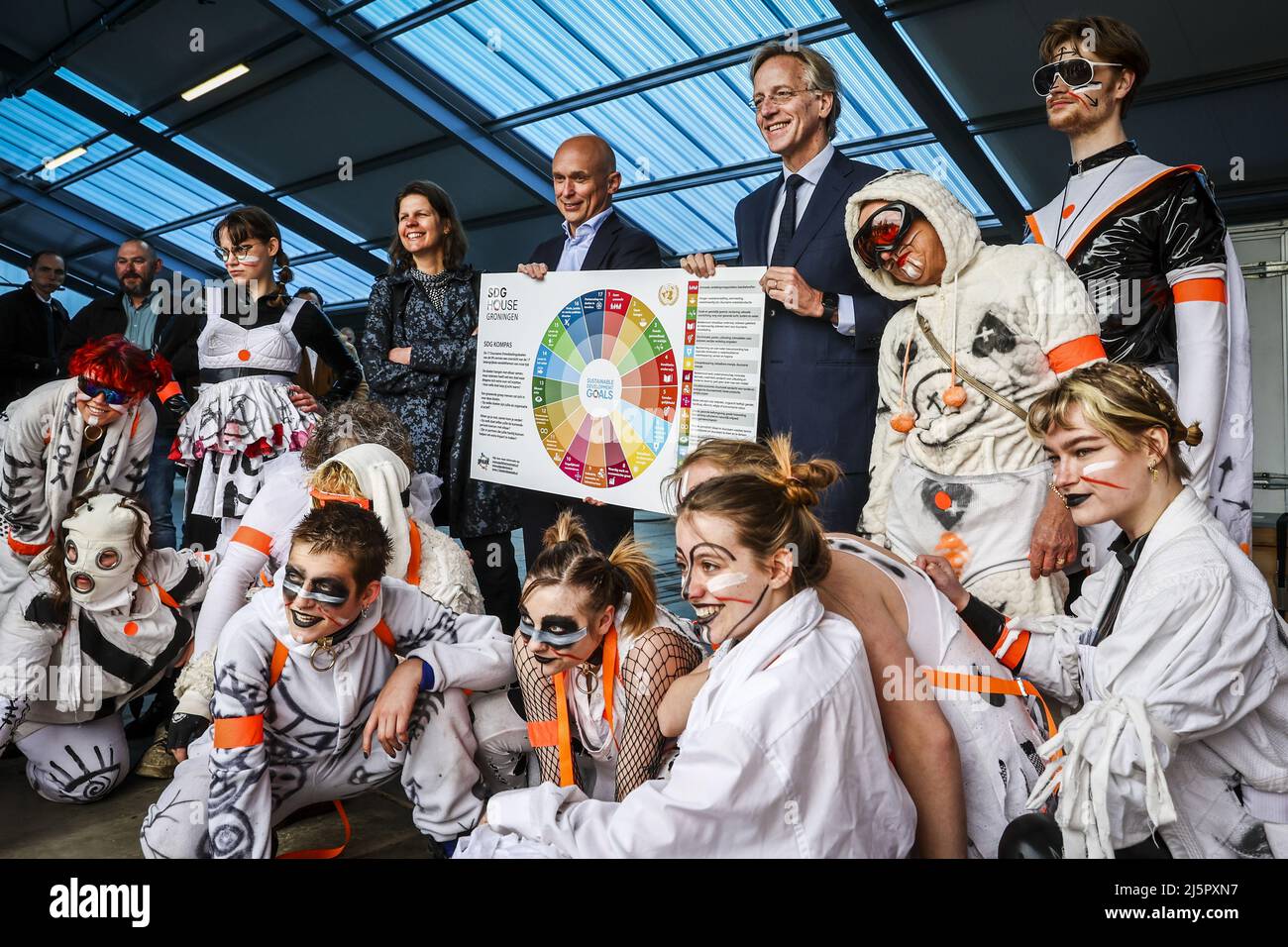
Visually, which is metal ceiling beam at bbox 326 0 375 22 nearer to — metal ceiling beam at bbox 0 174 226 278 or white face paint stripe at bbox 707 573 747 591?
metal ceiling beam at bbox 0 174 226 278

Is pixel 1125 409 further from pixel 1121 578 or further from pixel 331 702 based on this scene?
pixel 331 702

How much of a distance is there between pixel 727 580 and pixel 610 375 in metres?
1.68

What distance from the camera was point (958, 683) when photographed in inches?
74.3

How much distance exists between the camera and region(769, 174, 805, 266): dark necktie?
9.64 ft

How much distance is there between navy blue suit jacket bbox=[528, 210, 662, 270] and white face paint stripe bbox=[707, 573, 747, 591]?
192 cm

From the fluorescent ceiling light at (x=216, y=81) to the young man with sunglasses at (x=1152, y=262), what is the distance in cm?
978

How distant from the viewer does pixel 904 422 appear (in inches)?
95.3

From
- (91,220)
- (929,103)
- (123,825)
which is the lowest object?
(123,825)

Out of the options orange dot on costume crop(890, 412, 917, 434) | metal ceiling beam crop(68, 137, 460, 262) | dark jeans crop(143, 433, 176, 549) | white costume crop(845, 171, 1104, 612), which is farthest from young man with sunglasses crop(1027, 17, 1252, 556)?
metal ceiling beam crop(68, 137, 460, 262)

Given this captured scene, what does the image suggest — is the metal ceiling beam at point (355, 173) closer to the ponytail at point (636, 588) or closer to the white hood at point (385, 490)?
the white hood at point (385, 490)

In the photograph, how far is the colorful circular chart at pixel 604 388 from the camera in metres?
3.17

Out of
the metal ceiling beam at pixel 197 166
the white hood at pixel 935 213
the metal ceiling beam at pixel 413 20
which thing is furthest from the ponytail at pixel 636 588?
the metal ceiling beam at pixel 197 166

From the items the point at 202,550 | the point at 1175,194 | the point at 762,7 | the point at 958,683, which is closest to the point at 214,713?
the point at 202,550

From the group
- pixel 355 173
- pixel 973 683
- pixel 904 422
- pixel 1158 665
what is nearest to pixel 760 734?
pixel 973 683
